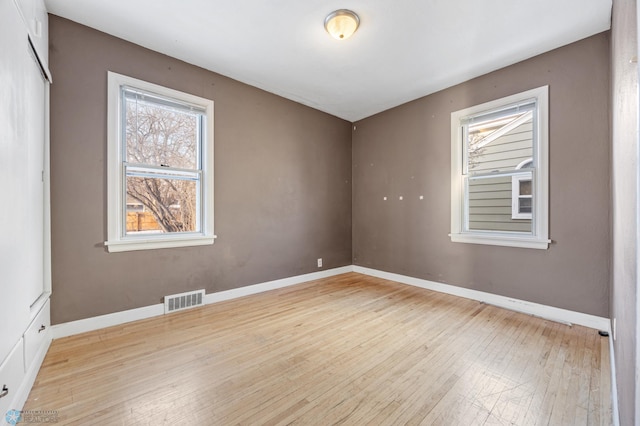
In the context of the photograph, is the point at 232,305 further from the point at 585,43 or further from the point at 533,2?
the point at 585,43

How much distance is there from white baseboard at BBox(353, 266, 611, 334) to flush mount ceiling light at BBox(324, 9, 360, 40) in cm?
325

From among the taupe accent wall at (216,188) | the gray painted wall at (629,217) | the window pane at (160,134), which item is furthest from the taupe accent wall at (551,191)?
the window pane at (160,134)

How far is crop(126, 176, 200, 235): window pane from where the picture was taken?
2842 millimetres

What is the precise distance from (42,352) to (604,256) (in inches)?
191

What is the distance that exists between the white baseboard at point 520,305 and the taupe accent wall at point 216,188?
1.51m

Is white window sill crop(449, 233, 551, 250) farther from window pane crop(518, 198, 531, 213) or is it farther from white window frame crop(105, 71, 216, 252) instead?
white window frame crop(105, 71, 216, 252)

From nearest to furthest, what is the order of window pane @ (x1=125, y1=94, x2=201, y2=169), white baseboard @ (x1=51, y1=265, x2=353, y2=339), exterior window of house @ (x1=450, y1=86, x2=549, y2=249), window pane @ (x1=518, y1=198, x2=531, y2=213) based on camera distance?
1. white baseboard @ (x1=51, y1=265, x2=353, y2=339)
2. window pane @ (x1=125, y1=94, x2=201, y2=169)
3. exterior window of house @ (x1=450, y1=86, x2=549, y2=249)
4. window pane @ (x1=518, y1=198, x2=531, y2=213)

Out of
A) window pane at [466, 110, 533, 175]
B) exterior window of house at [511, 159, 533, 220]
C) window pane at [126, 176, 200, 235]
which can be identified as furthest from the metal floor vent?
exterior window of house at [511, 159, 533, 220]

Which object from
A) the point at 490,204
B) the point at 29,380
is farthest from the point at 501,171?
the point at 29,380

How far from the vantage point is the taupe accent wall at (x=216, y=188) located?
2438 mm

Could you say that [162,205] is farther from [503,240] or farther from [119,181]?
[503,240]

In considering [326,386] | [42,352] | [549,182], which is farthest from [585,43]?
[42,352]

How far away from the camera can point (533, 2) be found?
2.21 meters

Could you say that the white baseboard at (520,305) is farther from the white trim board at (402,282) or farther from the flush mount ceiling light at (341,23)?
the flush mount ceiling light at (341,23)
